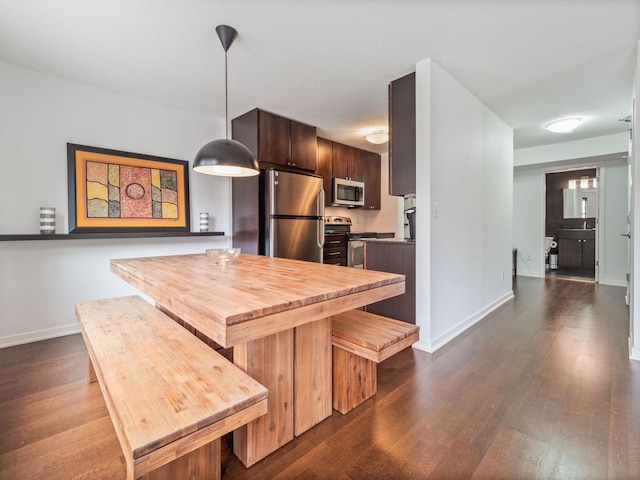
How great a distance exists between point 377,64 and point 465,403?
255 cm

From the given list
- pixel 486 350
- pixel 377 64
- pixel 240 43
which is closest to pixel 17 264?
pixel 240 43

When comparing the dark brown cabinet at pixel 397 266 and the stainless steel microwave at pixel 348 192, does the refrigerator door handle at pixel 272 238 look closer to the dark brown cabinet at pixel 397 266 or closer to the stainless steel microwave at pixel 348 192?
the dark brown cabinet at pixel 397 266

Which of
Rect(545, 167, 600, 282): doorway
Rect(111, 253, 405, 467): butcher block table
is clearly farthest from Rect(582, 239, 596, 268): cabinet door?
Rect(111, 253, 405, 467): butcher block table

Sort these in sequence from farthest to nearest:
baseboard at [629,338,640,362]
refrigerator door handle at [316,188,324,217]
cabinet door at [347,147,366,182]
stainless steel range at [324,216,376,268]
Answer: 1. cabinet door at [347,147,366,182]
2. stainless steel range at [324,216,376,268]
3. refrigerator door handle at [316,188,324,217]
4. baseboard at [629,338,640,362]

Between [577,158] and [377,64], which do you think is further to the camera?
[577,158]

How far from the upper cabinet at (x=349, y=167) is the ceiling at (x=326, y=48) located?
51.8 inches

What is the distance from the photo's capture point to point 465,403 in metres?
1.75

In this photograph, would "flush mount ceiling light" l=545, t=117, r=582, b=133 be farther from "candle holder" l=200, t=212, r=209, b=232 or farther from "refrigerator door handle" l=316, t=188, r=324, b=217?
"candle holder" l=200, t=212, r=209, b=232

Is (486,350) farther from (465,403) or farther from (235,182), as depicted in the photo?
(235,182)

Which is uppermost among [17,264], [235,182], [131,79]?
[131,79]

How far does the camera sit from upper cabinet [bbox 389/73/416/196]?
8.67 feet

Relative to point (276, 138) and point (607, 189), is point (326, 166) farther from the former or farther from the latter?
point (607, 189)

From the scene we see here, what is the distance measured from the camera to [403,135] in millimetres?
2705

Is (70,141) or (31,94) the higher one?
(31,94)
